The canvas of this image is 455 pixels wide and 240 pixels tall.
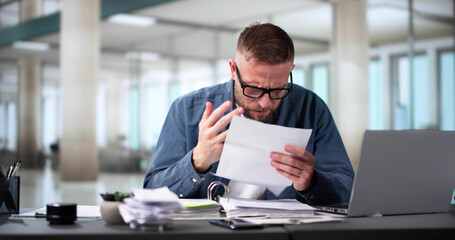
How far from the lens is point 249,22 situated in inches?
445

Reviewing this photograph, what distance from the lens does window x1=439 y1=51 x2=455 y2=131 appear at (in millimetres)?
8914

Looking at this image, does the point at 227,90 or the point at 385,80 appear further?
the point at 385,80

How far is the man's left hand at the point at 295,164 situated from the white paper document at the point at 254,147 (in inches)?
0.8

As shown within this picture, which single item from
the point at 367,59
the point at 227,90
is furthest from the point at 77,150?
the point at 227,90

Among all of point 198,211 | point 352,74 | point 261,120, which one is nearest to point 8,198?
point 198,211

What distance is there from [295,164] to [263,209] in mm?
220

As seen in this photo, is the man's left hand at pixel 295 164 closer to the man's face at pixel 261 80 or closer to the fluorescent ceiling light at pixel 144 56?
the man's face at pixel 261 80

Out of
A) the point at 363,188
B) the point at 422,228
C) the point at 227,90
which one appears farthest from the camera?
the point at 227,90

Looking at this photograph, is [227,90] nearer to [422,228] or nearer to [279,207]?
[279,207]

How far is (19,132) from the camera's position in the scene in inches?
558

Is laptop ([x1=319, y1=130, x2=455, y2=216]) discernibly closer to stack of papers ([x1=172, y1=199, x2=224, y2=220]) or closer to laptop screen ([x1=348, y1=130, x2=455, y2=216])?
laptop screen ([x1=348, y1=130, x2=455, y2=216])

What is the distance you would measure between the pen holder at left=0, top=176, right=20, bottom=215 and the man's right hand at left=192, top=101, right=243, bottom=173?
2.38 ft

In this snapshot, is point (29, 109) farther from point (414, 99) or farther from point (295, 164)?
point (295, 164)

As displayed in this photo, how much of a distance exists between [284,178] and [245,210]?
0.28 metres
